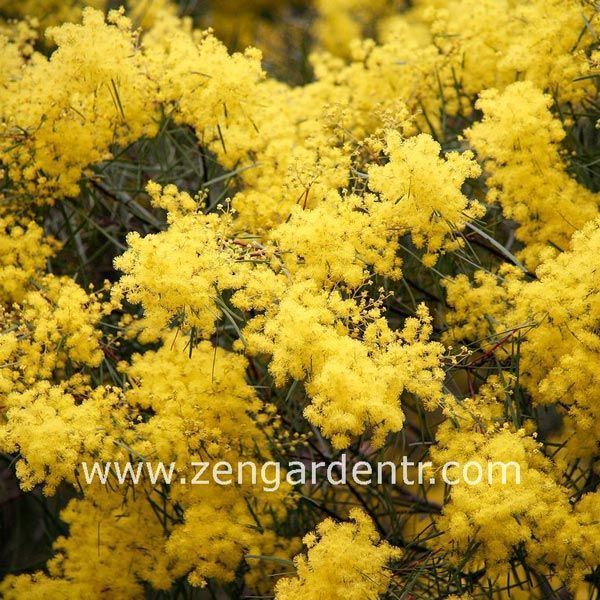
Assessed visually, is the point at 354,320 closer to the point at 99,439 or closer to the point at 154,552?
the point at 99,439

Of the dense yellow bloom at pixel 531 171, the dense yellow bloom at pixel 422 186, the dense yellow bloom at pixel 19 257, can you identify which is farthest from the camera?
the dense yellow bloom at pixel 19 257

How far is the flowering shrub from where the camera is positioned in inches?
104

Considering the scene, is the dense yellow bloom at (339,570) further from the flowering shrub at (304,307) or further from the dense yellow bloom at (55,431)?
the dense yellow bloom at (55,431)

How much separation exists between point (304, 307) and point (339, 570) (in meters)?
0.62

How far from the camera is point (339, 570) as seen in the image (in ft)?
8.50

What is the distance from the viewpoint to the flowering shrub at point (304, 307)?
8.70ft

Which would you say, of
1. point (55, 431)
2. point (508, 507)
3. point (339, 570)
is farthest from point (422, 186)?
point (55, 431)

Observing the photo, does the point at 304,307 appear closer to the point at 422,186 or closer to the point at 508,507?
the point at 422,186

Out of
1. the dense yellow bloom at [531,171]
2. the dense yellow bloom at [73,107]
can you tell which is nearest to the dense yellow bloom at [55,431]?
the dense yellow bloom at [73,107]

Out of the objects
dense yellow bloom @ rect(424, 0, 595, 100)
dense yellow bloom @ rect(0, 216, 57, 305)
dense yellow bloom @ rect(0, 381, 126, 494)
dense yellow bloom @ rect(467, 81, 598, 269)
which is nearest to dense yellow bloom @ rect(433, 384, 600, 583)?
dense yellow bloom @ rect(467, 81, 598, 269)

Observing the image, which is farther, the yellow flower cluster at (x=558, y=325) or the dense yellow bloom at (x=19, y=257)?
the dense yellow bloom at (x=19, y=257)

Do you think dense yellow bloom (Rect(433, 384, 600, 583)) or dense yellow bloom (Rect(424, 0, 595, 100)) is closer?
dense yellow bloom (Rect(433, 384, 600, 583))

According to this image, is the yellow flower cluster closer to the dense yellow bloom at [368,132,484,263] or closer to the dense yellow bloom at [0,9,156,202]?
the dense yellow bloom at [368,132,484,263]

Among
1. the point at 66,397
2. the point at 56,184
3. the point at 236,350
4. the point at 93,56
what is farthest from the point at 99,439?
the point at 93,56
